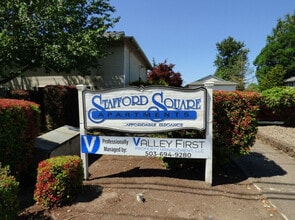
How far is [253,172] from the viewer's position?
5598mm

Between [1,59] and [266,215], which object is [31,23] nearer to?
[1,59]

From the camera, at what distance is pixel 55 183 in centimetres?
389

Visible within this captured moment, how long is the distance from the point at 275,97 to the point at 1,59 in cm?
1232

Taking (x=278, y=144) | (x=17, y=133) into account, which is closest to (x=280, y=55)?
(x=278, y=144)

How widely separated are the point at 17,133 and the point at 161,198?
310 cm

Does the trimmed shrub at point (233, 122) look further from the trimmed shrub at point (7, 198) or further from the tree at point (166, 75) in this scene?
the tree at point (166, 75)

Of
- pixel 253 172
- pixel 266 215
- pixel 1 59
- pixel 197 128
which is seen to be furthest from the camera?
pixel 1 59

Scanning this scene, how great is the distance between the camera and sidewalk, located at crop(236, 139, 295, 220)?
13.4ft

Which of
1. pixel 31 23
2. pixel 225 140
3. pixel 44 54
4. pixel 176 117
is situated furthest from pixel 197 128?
pixel 31 23

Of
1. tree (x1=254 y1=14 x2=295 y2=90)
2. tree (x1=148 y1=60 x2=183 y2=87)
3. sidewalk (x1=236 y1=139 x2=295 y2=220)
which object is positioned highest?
tree (x1=254 y1=14 x2=295 y2=90)

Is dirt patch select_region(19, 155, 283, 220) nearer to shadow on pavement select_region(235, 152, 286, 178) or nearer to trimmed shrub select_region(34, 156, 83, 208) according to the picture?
trimmed shrub select_region(34, 156, 83, 208)

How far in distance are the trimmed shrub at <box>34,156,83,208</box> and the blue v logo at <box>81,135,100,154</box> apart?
0.99 m

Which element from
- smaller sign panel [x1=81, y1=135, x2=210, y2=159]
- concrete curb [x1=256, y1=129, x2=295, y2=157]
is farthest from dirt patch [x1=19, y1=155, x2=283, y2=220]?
concrete curb [x1=256, y1=129, x2=295, y2=157]

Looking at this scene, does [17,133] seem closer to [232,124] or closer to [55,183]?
[55,183]
